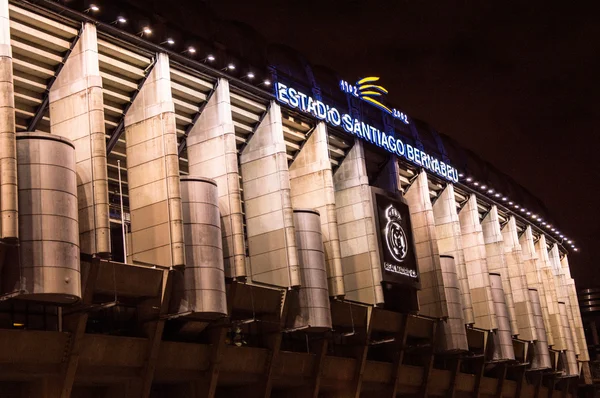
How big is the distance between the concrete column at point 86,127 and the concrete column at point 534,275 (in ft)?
181

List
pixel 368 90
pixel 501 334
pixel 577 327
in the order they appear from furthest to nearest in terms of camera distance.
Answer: pixel 577 327, pixel 501 334, pixel 368 90

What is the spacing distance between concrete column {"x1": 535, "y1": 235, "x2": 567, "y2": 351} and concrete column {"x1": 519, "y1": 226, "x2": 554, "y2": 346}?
75 cm

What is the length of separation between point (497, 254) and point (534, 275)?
9.83 m

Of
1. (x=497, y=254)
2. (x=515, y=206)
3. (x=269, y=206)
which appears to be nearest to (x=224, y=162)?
(x=269, y=206)

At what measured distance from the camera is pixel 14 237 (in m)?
31.0

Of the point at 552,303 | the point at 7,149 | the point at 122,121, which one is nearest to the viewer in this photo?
the point at 7,149

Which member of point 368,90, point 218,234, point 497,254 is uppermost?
point 368,90

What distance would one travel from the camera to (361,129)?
58750 millimetres

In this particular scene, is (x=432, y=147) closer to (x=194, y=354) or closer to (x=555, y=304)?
(x=555, y=304)

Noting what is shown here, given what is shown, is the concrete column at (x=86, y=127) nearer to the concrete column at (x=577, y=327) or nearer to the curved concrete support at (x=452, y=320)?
the curved concrete support at (x=452, y=320)

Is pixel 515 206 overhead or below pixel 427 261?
overhead

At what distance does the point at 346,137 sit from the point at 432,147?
13.0m

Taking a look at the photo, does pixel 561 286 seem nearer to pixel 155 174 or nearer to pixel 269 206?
pixel 269 206

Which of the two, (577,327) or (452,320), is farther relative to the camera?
(577,327)
